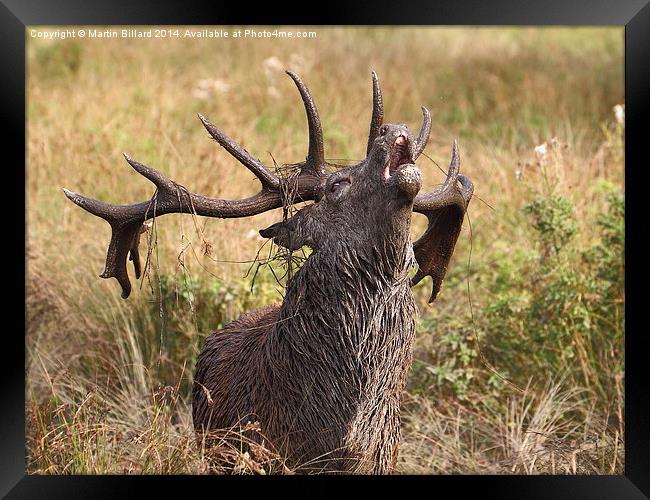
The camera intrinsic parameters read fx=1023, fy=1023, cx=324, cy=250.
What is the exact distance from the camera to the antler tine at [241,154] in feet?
13.3

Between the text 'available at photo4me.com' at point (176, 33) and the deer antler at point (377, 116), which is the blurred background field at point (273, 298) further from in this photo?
the text 'available at photo4me.com' at point (176, 33)

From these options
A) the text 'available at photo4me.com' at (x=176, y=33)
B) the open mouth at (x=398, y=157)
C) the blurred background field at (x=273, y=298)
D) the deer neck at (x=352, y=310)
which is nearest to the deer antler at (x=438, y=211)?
the blurred background field at (x=273, y=298)

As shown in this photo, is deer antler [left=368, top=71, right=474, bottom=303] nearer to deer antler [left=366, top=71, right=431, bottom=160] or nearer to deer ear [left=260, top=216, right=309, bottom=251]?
deer antler [left=366, top=71, right=431, bottom=160]

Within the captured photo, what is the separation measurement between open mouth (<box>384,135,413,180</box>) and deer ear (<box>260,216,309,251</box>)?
0.53 meters

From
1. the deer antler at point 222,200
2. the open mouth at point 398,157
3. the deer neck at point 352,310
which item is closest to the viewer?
the open mouth at point 398,157

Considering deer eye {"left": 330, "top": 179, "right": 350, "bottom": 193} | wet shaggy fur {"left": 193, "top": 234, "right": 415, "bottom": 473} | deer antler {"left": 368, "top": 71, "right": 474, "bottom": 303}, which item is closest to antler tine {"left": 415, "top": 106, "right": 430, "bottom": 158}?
deer antler {"left": 368, "top": 71, "right": 474, "bottom": 303}

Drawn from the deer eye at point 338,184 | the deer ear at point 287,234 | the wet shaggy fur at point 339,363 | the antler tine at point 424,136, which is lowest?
the wet shaggy fur at point 339,363

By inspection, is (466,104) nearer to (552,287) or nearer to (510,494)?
(552,287)

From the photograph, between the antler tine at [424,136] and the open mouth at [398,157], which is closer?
the open mouth at [398,157]

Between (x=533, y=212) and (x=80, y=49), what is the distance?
22.2 feet

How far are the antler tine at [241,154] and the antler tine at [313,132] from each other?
174 millimetres
